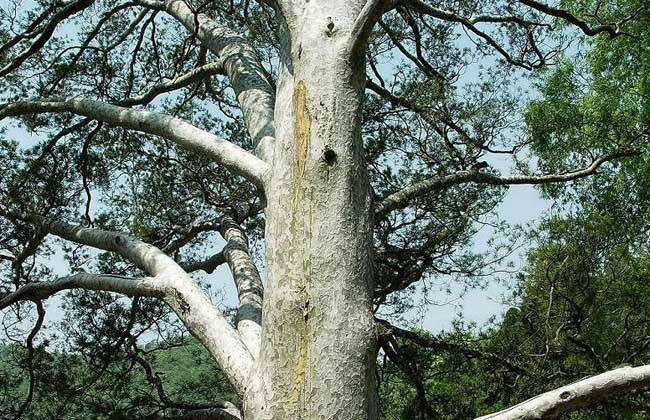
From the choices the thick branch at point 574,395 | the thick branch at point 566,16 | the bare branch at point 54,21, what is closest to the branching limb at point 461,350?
the thick branch at point 566,16

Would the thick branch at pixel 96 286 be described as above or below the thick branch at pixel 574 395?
above

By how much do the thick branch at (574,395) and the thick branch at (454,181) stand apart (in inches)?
79.7

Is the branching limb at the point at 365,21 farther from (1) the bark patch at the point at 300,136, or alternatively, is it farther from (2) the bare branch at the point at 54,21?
(2) the bare branch at the point at 54,21

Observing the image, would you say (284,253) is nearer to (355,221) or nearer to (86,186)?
(355,221)

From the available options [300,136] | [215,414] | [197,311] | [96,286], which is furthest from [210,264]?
[300,136]

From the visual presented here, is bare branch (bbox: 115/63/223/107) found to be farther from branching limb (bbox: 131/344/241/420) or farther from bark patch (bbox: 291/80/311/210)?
bark patch (bbox: 291/80/311/210)

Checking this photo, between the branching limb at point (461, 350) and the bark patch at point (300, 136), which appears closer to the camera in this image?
the bark patch at point (300, 136)

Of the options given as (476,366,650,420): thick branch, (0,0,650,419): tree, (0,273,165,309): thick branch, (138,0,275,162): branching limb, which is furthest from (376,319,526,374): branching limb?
(476,366,650,420): thick branch

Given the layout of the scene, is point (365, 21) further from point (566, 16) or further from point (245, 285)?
point (566, 16)

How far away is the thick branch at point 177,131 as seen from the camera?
3516mm

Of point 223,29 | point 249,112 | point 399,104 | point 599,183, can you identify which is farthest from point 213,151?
point 599,183

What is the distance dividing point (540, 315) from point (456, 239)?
1.21m

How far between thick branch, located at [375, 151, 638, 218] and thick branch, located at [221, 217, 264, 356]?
0.77 meters

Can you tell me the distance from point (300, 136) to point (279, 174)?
0.52ft
